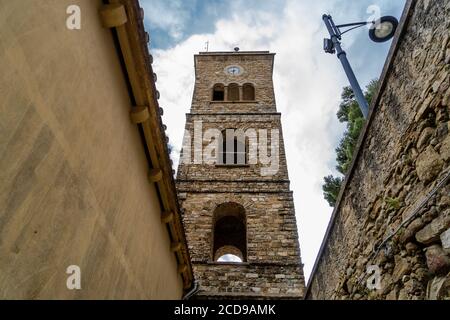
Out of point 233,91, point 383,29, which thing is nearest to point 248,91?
point 233,91

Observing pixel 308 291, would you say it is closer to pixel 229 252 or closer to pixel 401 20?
pixel 401 20

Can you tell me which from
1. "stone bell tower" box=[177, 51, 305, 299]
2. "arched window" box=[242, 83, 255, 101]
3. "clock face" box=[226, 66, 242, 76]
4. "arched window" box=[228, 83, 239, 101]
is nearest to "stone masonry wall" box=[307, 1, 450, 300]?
"stone bell tower" box=[177, 51, 305, 299]

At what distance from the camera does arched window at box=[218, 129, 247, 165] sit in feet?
40.9

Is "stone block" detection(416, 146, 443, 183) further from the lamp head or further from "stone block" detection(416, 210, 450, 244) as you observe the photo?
the lamp head

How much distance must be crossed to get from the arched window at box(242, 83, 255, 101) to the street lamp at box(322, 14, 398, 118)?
9779 mm

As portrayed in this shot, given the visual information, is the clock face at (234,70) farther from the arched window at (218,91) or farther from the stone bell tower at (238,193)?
the arched window at (218,91)

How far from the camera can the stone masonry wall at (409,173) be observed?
2617 mm

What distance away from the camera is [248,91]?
16047 millimetres

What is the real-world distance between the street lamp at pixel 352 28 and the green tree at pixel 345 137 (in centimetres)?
358

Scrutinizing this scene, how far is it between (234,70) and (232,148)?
5.48 metres

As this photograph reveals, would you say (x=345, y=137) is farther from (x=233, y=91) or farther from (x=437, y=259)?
(x=437, y=259)

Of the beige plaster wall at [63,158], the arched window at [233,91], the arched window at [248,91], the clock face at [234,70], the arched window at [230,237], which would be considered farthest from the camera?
the clock face at [234,70]

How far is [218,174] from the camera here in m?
11.5

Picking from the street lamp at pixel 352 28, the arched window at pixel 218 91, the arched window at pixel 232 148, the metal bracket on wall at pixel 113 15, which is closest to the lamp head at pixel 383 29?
the street lamp at pixel 352 28
